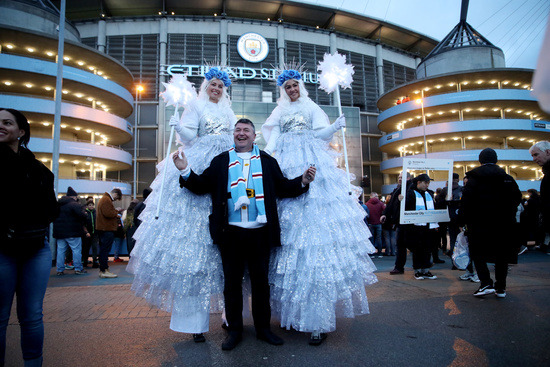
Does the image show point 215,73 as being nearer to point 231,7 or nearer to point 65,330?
point 65,330

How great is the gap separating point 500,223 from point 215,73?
4.40 metres

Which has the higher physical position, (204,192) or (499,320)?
(204,192)

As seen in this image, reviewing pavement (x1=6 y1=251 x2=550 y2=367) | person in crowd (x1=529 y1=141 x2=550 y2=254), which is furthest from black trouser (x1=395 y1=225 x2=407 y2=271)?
person in crowd (x1=529 y1=141 x2=550 y2=254)

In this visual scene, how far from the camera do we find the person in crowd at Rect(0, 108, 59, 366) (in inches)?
86.1

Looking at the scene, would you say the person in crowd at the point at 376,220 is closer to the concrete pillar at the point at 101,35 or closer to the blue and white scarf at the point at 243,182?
the blue and white scarf at the point at 243,182

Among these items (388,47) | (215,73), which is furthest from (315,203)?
(388,47)

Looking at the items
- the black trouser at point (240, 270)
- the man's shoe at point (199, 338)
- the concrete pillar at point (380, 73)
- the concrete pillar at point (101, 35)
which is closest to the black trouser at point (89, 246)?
the man's shoe at point (199, 338)

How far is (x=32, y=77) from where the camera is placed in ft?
76.2

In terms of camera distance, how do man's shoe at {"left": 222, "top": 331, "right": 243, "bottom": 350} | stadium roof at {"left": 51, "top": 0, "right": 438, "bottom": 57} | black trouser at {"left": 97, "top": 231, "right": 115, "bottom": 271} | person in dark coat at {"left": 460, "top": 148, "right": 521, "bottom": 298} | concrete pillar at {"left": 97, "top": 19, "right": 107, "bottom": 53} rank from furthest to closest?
1. stadium roof at {"left": 51, "top": 0, "right": 438, "bottom": 57}
2. concrete pillar at {"left": 97, "top": 19, "right": 107, "bottom": 53}
3. black trouser at {"left": 97, "top": 231, "right": 115, "bottom": 271}
4. person in dark coat at {"left": 460, "top": 148, "right": 521, "bottom": 298}
5. man's shoe at {"left": 222, "top": 331, "right": 243, "bottom": 350}

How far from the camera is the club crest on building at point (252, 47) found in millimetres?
32281

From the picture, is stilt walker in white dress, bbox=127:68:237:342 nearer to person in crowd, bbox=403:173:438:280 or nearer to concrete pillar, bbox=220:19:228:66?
person in crowd, bbox=403:173:438:280

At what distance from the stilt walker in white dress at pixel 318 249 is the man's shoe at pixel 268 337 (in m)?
0.17

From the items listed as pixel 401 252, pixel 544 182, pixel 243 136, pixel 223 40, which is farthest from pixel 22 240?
pixel 223 40

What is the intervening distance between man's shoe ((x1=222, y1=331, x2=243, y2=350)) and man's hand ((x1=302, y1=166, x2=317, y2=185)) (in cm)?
159
